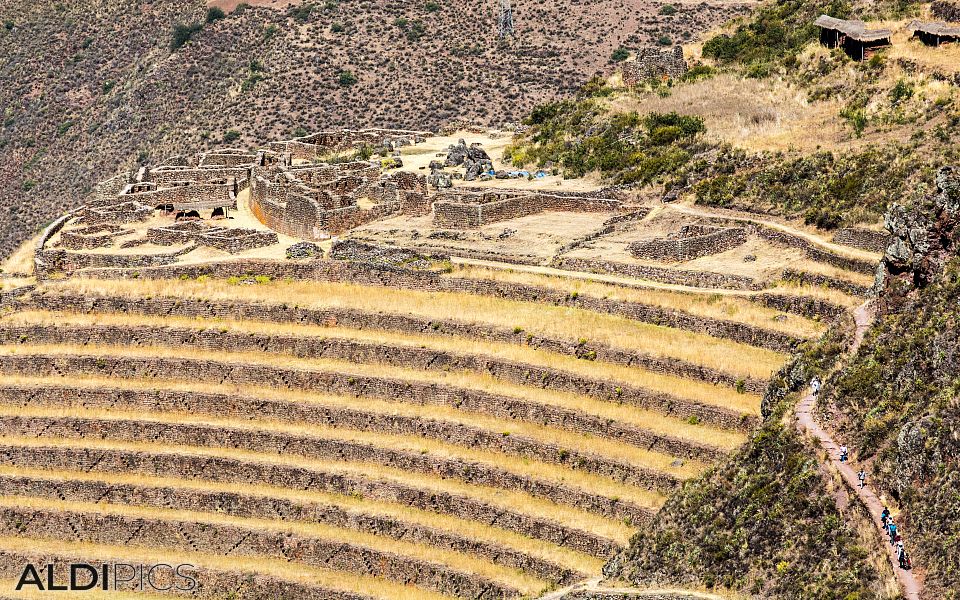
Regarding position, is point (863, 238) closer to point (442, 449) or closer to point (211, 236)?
point (442, 449)

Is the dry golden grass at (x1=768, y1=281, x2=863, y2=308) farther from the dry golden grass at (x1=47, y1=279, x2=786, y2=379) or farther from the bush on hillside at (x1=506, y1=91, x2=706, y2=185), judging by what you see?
the bush on hillside at (x1=506, y1=91, x2=706, y2=185)

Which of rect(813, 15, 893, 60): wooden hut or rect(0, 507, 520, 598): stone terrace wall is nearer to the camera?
rect(0, 507, 520, 598): stone terrace wall

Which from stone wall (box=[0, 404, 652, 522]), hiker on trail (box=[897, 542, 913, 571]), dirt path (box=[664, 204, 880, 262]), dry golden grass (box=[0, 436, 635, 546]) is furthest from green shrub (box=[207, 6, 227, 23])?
hiker on trail (box=[897, 542, 913, 571])

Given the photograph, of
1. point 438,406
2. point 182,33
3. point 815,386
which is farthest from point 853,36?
point 182,33

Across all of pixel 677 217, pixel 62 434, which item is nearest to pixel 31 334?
pixel 62 434

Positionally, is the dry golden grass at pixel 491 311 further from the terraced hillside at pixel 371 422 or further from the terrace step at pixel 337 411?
the terrace step at pixel 337 411

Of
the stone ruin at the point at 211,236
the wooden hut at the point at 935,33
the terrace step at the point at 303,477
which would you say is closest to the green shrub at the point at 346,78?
the stone ruin at the point at 211,236
